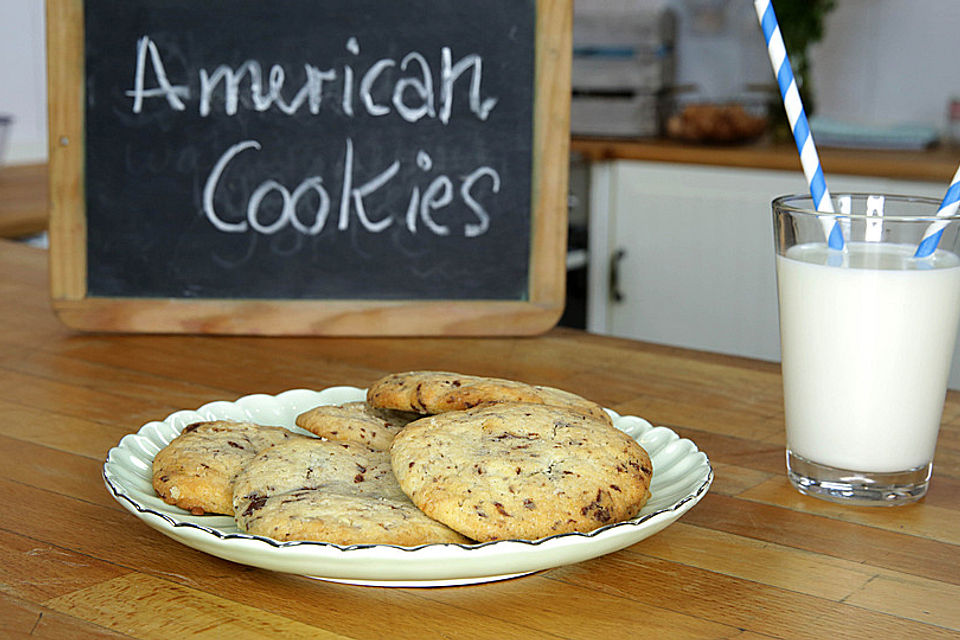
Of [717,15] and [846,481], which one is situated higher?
[717,15]

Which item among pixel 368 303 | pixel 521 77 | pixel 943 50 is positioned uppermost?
pixel 943 50

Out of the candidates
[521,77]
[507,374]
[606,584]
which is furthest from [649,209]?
[606,584]

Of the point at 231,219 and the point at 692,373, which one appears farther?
the point at 231,219

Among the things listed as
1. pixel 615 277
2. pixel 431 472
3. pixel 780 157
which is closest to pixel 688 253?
pixel 615 277

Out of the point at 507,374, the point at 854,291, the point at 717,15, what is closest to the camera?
the point at 854,291

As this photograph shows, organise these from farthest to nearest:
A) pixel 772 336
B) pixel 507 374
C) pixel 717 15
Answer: pixel 717 15
pixel 772 336
pixel 507 374

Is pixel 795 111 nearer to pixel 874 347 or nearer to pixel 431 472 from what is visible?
pixel 874 347

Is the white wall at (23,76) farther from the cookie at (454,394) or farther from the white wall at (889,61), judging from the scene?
the cookie at (454,394)

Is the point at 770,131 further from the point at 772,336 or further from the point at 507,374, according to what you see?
the point at 507,374
